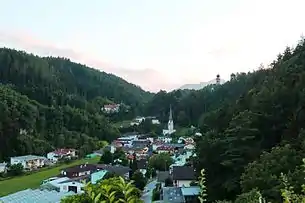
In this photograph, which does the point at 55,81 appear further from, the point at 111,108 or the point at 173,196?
the point at 173,196

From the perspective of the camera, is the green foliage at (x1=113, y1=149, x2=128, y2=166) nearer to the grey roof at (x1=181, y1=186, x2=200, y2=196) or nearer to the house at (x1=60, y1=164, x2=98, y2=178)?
the house at (x1=60, y1=164, x2=98, y2=178)

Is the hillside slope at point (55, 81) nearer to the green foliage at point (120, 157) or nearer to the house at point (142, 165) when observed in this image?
the green foliage at point (120, 157)

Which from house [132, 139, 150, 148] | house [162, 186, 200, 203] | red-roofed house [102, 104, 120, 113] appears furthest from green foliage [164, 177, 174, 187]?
red-roofed house [102, 104, 120, 113]

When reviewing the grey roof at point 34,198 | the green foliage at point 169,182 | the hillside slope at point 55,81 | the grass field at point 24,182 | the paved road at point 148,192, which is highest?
the hillside slope at point 55,81

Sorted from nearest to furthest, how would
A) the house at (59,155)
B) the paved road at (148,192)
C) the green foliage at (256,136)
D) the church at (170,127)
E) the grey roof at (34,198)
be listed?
the green foliage at (256,136) → the grey roof at (34,198) → the paved road at (148,192) → the house at (59,155) → the church at (170,127)

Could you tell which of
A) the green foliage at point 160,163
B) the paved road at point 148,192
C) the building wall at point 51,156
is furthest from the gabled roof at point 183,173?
the building wall at point 51,156

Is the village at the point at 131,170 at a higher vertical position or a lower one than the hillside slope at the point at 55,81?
lower
